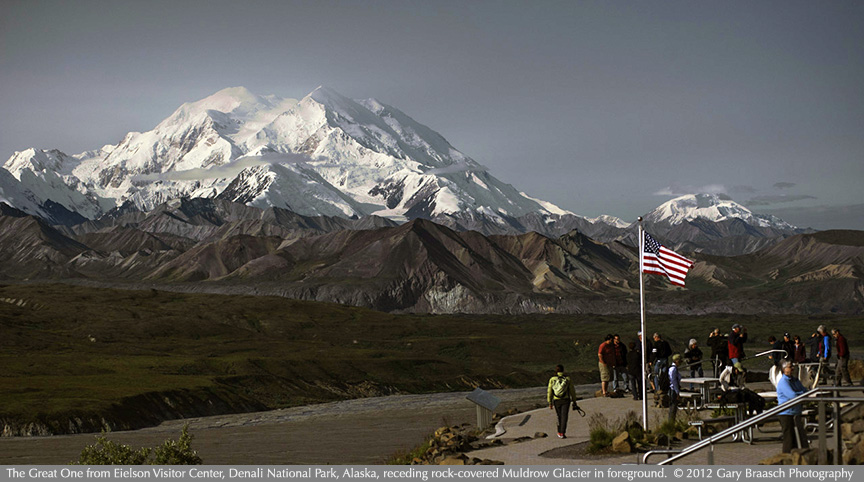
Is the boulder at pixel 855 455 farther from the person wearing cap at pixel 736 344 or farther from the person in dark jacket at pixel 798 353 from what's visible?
the person in dark jacket at pixel 798 353

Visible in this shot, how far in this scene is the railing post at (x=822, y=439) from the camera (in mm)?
15445

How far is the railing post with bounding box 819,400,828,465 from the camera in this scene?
15.4 m

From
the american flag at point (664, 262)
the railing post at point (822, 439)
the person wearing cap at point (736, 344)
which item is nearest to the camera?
the railing post at point (822, 439)

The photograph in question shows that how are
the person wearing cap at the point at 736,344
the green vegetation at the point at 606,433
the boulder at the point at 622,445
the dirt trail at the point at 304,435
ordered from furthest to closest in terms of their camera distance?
the dirt trail at the point at 304,435
the person wearing cap at the point at 736,344
the green vegetation at the point at 606,433
the boulder at the point at 622,445

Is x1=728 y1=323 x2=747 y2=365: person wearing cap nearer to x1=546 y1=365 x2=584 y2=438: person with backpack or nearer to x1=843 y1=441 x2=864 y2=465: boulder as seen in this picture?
x1=546 y1=365 x2=584 y2=438: person with backpack

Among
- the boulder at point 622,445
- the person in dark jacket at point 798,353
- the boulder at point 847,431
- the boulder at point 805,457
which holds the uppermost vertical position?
the person in dark jacket at point 798,353

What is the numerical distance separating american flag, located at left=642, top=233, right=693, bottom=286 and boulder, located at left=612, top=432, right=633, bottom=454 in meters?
4.65

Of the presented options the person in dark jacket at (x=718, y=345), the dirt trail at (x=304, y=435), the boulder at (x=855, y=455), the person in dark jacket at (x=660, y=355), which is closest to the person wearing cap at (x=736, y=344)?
the person in dark jacket at (x=718, y=345)

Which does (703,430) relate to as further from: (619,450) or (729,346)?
(729,346)

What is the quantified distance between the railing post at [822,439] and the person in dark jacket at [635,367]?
17.2 m

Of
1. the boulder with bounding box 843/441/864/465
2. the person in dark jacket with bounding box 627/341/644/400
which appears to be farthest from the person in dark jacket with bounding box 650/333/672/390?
the boulder with bounding box 843/441/864/465

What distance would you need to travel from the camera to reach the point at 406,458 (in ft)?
92.7
